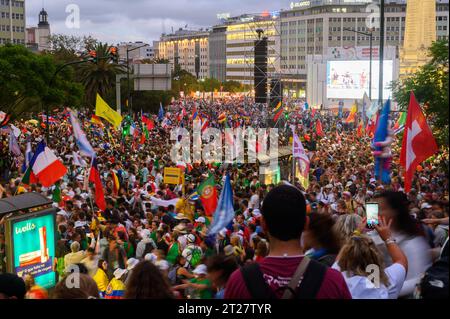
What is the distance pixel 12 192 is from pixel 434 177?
10.8m

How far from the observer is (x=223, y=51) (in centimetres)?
17900

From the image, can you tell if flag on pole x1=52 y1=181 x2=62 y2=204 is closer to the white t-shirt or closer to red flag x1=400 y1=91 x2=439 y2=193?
red flag x1=400 y1=91 x2=439 y2=193

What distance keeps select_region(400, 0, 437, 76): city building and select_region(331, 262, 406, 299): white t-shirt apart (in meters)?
96.0

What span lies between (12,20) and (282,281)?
4721 inches

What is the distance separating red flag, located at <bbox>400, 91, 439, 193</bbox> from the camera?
1177 centimetres

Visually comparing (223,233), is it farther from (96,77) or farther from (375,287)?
(96,77)

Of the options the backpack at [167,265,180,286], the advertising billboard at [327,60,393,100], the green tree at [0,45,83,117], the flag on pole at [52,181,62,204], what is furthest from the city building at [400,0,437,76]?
the backpack at [167,265,180,286]

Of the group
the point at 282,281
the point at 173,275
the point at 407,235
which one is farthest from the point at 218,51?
the point at 282,281

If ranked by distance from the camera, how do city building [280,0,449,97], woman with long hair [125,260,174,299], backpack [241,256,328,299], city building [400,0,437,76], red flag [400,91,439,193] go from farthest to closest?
city building [280,0,449,97] → city building [400,0,437,76] → red flag [400,91,439,193] → woman with long hair [125,260,174,299] → backpack [241,256,328,299]

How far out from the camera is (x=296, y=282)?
10.4ft

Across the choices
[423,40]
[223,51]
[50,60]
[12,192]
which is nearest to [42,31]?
[223,51]

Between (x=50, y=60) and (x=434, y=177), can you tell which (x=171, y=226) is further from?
(x=50, y=60)

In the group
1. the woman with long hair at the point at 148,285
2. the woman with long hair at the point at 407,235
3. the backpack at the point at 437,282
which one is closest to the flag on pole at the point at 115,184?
the woman with long hair at the point at 407,235
